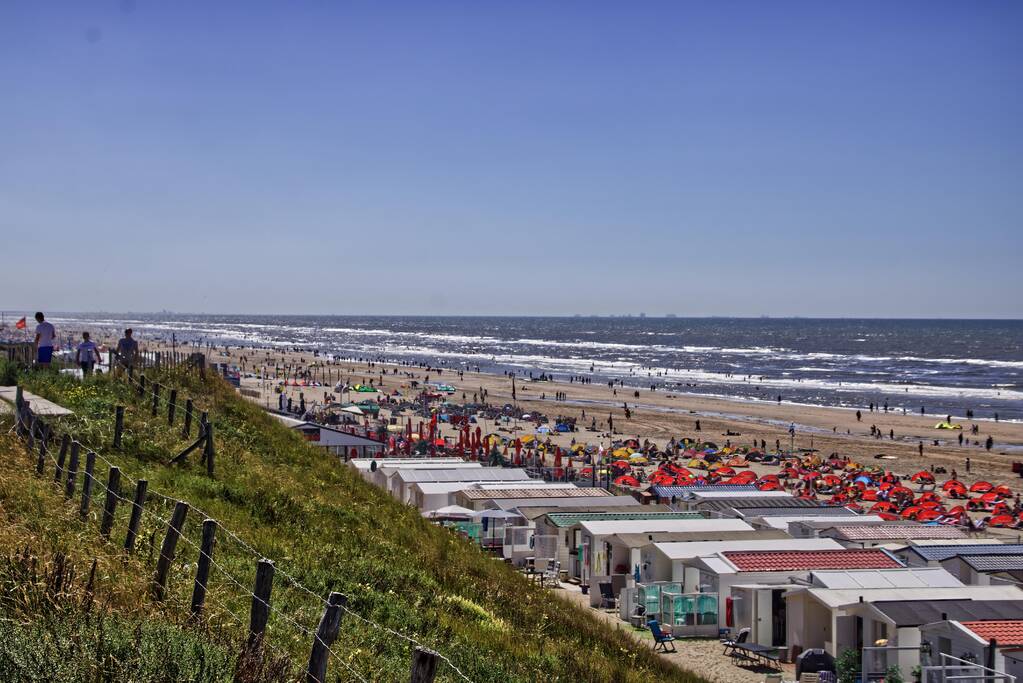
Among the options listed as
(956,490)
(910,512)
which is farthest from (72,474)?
(956,490)

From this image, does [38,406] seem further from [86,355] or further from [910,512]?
[910,512]

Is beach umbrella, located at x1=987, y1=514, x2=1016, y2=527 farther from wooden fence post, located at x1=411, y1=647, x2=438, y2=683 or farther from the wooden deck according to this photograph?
wooden fence post, located at x1=411, y1=647, x2=438, y2=683

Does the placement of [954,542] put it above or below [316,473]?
below

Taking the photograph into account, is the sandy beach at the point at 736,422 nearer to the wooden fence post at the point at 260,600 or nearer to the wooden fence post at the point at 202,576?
the wooden fence post at the point at 202,576

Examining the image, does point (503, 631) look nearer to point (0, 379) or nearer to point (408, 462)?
point (0, 379)

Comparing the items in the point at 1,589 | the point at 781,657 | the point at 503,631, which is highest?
the point at 1,589

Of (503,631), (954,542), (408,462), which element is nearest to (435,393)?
(408,462)

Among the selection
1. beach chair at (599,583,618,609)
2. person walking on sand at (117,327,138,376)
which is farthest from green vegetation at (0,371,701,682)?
beach chair at (599,583,618,609)
